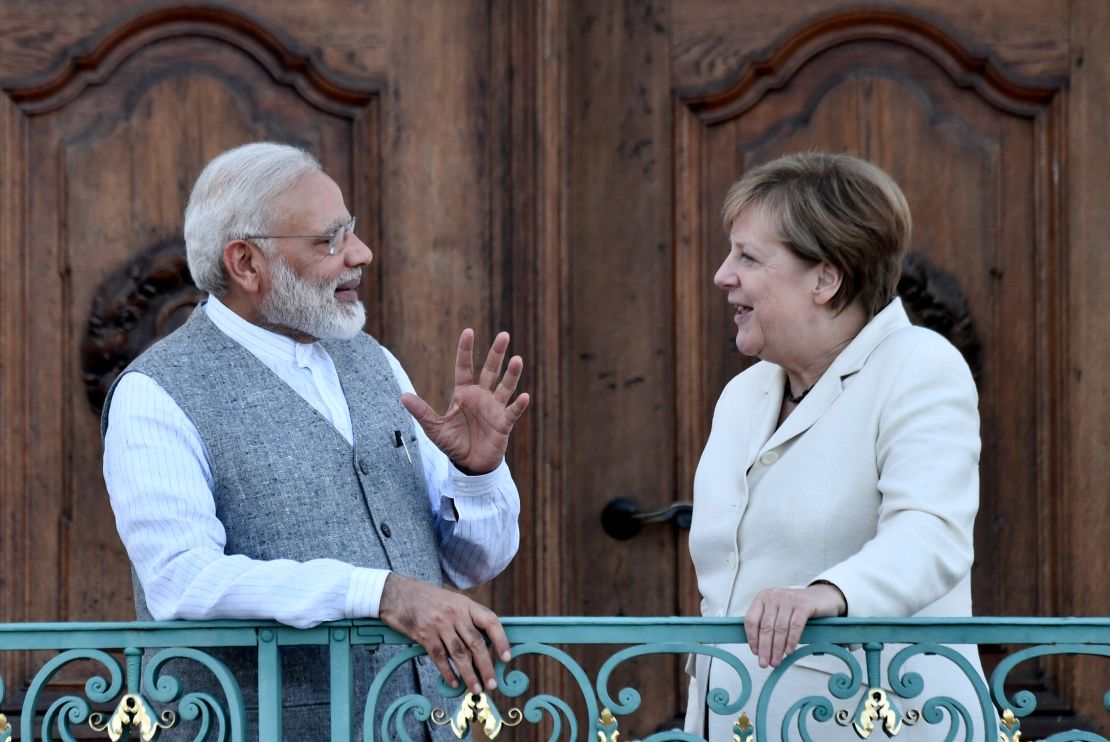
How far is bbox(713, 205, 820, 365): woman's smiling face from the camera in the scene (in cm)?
257

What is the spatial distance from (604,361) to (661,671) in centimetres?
69

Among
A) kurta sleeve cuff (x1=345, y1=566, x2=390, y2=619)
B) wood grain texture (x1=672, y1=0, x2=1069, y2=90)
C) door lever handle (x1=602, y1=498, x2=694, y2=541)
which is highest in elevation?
wood grain texture (x1=672, y1=0, x2=1069, y2=90)

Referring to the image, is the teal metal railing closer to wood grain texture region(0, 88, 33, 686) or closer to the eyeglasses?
the eyeglasses

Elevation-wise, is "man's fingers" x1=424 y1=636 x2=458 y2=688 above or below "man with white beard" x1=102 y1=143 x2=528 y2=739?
below

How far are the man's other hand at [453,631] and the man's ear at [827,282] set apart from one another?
763mm

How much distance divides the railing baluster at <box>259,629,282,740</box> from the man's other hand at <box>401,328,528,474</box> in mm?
415

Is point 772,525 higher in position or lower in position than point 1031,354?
lower

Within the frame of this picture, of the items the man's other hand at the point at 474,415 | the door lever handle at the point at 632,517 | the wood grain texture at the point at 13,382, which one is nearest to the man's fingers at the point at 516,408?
the man's other hand at the point at 474,415

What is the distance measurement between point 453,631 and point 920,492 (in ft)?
2.30

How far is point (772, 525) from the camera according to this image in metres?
2.48

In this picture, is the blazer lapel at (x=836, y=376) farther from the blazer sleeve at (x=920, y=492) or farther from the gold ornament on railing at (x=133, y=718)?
the gold ornament on railing at (x=133, y=718)

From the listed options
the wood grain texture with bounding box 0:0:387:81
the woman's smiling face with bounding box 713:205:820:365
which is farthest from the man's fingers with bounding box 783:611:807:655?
the wood grain texture with bounding box 0:0:387:81

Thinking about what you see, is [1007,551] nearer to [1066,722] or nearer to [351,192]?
[1066,722]

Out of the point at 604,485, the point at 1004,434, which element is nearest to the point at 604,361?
the point at 604,485
